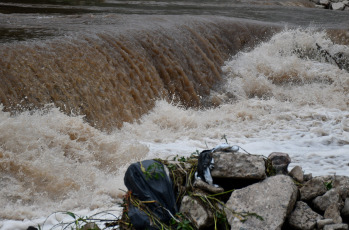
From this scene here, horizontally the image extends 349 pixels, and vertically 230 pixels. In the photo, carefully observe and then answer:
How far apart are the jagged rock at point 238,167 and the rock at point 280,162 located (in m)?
0.28

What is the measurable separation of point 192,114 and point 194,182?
3591 millimetres

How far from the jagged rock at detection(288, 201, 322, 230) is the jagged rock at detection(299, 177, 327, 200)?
5.4 inches

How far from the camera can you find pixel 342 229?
2371 millimetres

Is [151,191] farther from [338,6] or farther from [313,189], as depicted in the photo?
[338,6]

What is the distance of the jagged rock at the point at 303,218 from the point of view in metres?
2.54

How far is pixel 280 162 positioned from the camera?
320 centimetres

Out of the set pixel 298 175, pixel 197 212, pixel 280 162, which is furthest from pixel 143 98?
pixel 197 212

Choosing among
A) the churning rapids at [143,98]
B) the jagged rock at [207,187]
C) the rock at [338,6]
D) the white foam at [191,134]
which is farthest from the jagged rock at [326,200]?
the rock at [338,6]

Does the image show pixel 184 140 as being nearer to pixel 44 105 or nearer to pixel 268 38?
pixel 44 105

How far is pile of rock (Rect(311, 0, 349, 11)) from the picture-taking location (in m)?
16.2

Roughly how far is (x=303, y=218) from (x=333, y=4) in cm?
1574

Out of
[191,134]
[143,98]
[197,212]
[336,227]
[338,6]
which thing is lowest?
[191,134]

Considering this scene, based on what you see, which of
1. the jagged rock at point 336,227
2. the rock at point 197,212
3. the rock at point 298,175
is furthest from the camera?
the rock at point 298,175

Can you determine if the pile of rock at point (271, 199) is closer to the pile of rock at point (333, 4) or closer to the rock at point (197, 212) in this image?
the rock at point (197, 212)
